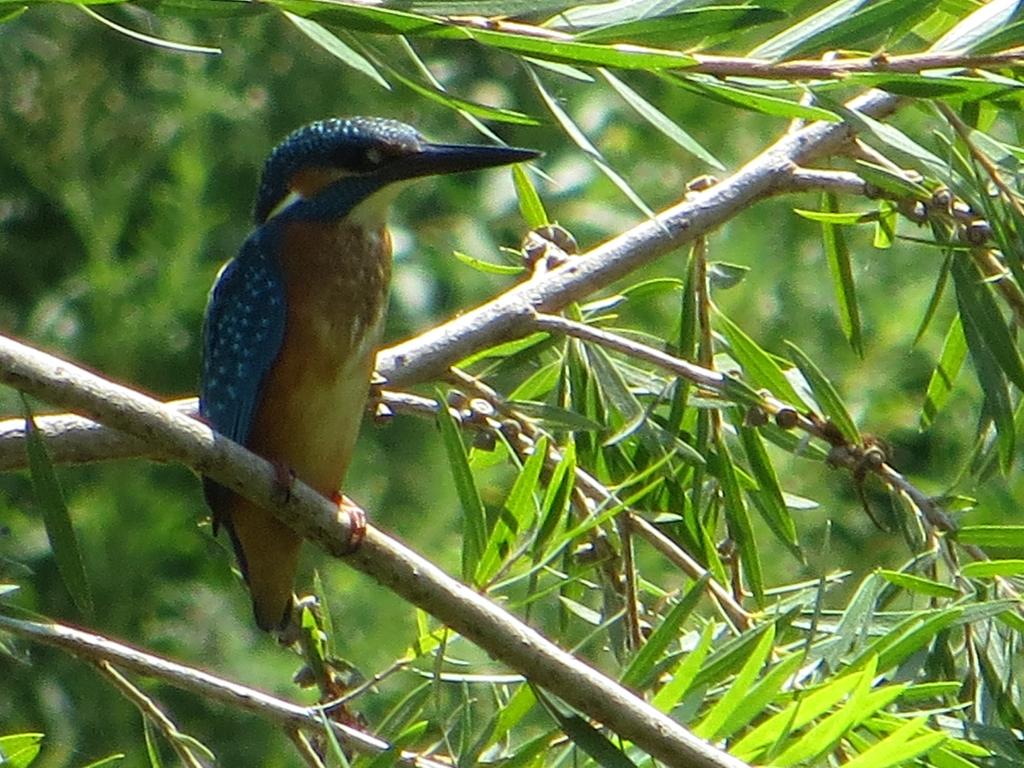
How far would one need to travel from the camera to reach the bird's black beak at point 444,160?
1.88m

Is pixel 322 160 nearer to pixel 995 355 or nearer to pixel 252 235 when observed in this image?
pixel 252 235

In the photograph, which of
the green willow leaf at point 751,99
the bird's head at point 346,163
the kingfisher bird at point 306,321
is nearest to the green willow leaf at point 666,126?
the green willow leaf at point 751,99

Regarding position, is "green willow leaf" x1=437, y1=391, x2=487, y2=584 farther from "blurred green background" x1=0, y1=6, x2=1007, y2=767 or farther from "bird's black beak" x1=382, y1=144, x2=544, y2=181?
"blurred green background" x1=0, y1=6, x2=1007, y2=767

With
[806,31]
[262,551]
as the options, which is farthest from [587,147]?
[262,551]

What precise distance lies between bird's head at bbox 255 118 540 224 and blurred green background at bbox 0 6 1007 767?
6.01ft

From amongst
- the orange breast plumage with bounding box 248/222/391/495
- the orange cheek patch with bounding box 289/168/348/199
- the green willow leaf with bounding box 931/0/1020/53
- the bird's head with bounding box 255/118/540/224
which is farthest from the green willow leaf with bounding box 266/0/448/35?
the orange cheek patch with bounding box 289/168/348/199

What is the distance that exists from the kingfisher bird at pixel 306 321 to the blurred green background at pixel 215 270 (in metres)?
1.90

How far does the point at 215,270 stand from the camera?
431cm

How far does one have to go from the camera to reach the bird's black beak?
73.9 inches

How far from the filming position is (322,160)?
7.13 feet

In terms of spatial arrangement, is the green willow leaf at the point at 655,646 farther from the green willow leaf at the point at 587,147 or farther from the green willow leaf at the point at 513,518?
the green willow leaf at the point at 587,147

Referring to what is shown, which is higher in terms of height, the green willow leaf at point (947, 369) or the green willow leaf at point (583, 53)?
the green willow leaf at point (583, 53)

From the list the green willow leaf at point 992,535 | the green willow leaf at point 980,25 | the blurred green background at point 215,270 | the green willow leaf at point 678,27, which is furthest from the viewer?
the blurred green background at point 215,270

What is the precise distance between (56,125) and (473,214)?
980 millimetres
